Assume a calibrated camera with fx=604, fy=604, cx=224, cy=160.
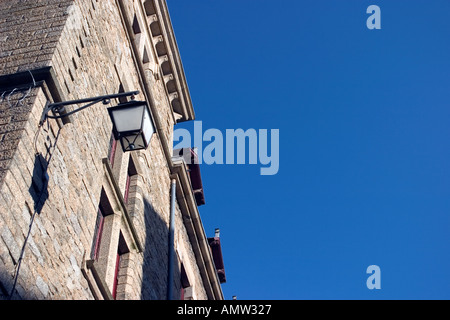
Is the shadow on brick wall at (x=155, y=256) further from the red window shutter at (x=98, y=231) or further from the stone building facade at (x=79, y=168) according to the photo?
the red window shutter at (x=98, y=231)

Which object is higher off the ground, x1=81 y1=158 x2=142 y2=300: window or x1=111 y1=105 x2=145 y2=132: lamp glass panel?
x1=111 y1=105 x2=145 y2=132: lamp glass panel

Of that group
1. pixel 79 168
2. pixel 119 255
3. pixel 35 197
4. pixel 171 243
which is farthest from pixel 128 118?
pixel 171 243

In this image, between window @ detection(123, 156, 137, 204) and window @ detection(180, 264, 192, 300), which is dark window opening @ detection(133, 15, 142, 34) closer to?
window @ detection(123, 156, 137, 204)

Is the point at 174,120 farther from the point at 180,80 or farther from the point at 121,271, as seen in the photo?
the point at 121,271

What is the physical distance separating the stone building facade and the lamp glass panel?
52 cm

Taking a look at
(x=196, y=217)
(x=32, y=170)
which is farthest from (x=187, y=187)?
(x=32, y=170)

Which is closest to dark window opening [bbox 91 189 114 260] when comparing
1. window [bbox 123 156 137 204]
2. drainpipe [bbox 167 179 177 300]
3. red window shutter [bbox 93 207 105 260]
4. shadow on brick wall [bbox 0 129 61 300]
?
red window shutter [bbox 93 207 105 260]

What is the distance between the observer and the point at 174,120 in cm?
1256

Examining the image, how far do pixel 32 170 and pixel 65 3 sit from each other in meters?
2.56

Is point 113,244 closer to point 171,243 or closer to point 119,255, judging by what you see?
point 119,255

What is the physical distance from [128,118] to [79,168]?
85 cm

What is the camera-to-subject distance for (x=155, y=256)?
357 inches

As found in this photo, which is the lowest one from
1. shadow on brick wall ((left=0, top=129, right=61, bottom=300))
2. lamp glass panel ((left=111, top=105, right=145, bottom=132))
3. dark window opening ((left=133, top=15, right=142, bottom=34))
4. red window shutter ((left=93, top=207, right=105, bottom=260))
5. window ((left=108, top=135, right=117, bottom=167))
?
shadow on brick wall ((left=0, top=129, right=61, bottom=300))

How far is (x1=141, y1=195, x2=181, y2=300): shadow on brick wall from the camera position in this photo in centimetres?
847
